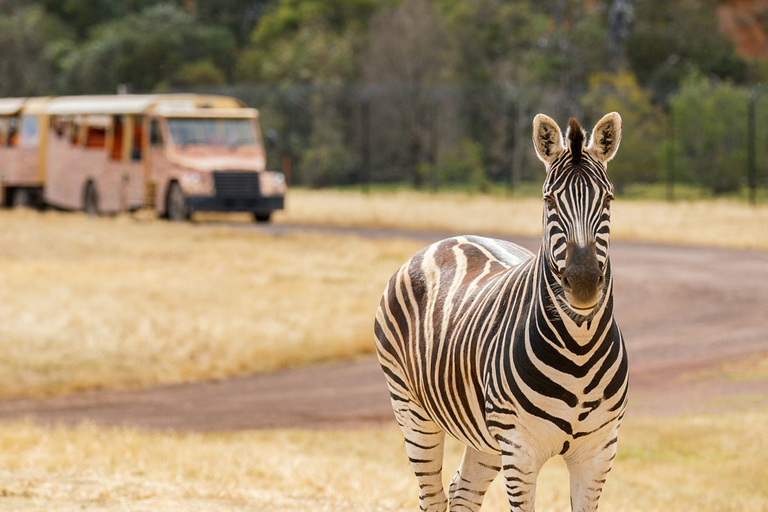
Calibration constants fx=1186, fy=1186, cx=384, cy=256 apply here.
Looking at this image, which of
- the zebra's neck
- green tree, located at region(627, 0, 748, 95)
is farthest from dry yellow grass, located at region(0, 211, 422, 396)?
green tree, located at region(627, 0, 748, 95)

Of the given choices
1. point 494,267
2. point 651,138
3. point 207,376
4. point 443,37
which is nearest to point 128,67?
point 443,37

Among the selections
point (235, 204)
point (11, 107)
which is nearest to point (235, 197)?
point (235, 204)

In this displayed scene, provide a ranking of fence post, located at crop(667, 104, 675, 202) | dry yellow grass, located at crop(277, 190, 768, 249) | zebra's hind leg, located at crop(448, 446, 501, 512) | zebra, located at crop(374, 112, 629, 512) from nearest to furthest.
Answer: zebra, located at crop(374, 112, 629, 512) < zebra's hind leg, located at crop(448, 446, 501, 512) < dry yellow grass, located at crop(277, 190, 768, 249) < fence post, located at crop(667, 104, 675, 202)

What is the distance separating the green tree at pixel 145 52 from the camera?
56875 millimetres

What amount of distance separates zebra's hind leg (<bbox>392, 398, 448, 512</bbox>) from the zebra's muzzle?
1.76m

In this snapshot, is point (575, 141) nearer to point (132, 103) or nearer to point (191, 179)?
point (191, 179)

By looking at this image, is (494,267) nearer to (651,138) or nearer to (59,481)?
(59,481)

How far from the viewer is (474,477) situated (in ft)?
19.4

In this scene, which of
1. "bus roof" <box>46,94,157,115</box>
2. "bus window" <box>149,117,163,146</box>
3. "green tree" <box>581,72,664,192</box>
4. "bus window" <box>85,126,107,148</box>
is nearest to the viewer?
"bus window" <box>149,117,163,146</box>

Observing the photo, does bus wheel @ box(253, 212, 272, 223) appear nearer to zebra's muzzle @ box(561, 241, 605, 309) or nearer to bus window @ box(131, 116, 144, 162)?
bus window @ box(131, 116, 144, 162)

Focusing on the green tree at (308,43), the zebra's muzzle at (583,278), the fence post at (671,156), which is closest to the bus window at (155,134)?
the fence post at (671,156)

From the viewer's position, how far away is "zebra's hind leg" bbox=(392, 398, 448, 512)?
5.89 metres

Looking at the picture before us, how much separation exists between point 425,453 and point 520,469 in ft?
3.82

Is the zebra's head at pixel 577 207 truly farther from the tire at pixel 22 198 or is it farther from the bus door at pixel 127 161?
the tire at pixel 22 198
